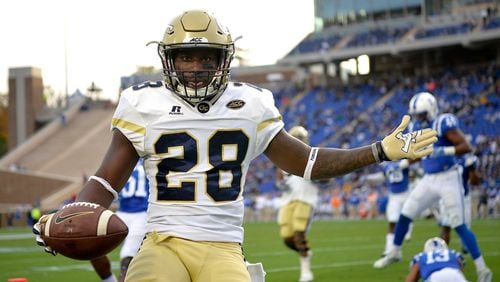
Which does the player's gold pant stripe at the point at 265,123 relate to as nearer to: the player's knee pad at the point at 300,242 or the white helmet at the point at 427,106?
the white helmet at the point at 427,106

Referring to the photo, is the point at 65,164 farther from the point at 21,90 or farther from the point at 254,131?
the point at 254,131

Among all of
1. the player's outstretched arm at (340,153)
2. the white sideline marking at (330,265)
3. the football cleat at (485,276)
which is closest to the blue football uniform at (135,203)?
the white sideline marking at (330,265)

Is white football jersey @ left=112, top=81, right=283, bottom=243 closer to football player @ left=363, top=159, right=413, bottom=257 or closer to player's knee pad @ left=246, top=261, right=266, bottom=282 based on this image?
player's knee pad @ left=246, top=261, right=266, bottom=282

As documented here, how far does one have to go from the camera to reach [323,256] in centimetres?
1297

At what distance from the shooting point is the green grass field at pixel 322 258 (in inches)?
403

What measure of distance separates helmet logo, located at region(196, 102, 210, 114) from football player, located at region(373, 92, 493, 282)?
17.5 feet

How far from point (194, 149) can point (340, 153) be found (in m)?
0.72

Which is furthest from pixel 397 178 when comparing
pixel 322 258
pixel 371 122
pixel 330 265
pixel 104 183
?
pixel 371 122

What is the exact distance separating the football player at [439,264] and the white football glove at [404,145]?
263 cm

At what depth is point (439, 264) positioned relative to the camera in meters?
6.55

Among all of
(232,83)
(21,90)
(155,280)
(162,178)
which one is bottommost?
(21,90)

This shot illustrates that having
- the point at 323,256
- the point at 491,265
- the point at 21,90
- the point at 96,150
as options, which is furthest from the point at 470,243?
the point at 21,90

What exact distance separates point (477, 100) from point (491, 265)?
23007mm

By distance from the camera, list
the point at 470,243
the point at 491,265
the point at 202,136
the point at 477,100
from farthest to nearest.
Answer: the point at 477,100
the point at 491,265
the point at 470,243
the point at 202,136
